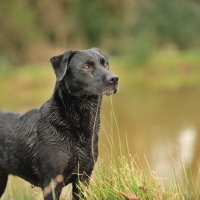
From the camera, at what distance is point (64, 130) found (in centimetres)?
479

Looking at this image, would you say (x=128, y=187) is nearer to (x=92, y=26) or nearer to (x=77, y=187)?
(x=77, y=187)

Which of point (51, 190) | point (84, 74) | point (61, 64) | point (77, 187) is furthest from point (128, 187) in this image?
point (61, 64)

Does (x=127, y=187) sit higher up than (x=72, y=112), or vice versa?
(x=72, y=112)

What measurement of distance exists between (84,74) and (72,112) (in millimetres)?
352

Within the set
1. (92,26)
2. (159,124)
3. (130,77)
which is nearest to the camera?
(159,124)

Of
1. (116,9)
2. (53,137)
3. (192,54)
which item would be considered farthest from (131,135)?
(116,9)

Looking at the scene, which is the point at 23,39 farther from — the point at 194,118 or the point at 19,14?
the point at 194,118

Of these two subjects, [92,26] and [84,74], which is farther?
[92,26]

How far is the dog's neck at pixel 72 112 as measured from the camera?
4820mm

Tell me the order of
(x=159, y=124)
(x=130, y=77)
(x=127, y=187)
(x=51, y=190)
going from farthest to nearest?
(x=130, y=77)
(x=159, y=124)
(x=51, y=190)
(x=127, y=187)

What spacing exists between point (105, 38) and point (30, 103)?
13864 millimetres

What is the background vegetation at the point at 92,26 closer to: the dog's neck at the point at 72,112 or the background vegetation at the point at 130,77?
the background vegetation at the point at 130,77

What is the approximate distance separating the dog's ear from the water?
2.61m

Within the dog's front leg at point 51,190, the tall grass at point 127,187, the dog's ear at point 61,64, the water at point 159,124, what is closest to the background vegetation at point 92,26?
the water at point 159,124
